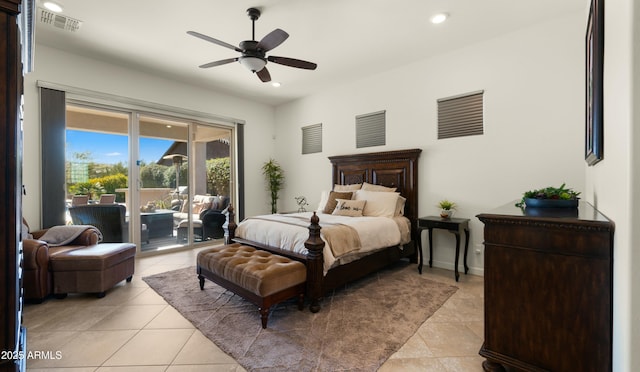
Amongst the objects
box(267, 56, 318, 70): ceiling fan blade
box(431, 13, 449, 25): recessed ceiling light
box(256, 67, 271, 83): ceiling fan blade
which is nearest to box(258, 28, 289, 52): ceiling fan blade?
box(267, 56, 318, 70): ceiling fan blade

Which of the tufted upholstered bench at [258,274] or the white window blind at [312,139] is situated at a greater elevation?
the white window blind at [312,139]

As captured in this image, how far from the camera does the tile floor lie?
182 cm

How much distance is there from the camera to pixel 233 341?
2.08 m

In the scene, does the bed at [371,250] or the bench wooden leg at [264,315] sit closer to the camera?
the bench wooden leg at [264,315]

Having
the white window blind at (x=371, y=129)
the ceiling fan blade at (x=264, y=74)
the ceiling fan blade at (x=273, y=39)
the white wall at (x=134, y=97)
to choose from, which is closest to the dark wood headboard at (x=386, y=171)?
the white window blind at (x=371, y=129)

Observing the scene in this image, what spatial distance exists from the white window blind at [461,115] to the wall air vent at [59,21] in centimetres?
456

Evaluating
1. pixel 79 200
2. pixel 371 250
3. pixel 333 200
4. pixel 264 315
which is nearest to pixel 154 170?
pixel 79 200

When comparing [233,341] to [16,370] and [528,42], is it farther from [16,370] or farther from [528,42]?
[528,42]

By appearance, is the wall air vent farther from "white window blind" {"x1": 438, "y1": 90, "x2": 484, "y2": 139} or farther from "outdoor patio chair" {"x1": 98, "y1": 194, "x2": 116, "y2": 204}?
"white window blind" {"x1": 438, "y1": 90, "x2": 484, "y2": 139}

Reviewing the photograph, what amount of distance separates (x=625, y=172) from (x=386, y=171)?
3.37m

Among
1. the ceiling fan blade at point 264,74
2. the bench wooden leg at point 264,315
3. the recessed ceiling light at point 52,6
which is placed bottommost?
the bench wooden leg at point 264,315

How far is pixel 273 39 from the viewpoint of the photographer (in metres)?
2.54

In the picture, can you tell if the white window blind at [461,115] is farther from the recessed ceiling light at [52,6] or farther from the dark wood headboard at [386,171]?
the recessed ceiling light at [52,6]

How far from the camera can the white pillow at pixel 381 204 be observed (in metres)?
3.85
